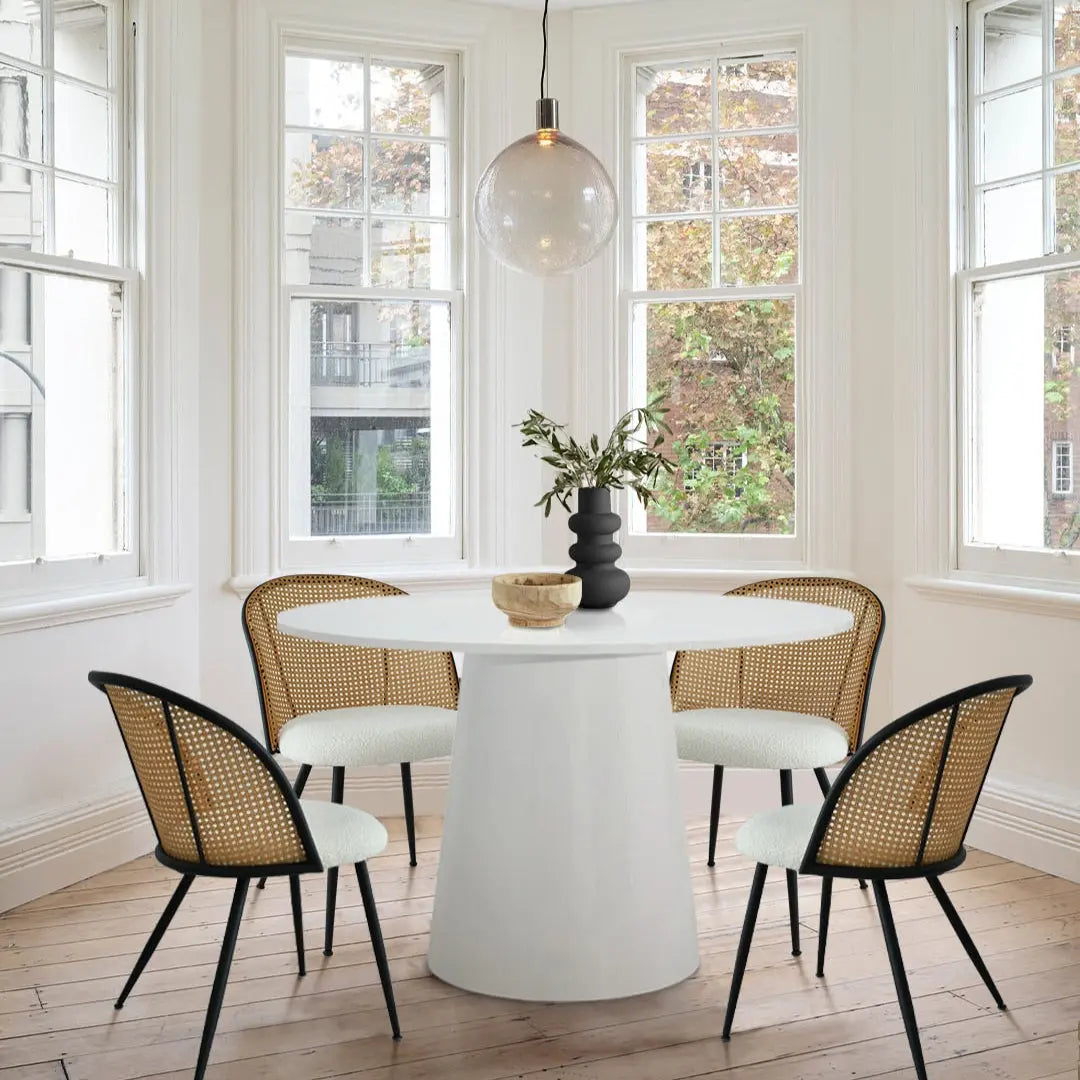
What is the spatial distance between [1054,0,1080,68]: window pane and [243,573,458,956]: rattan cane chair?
2432mm

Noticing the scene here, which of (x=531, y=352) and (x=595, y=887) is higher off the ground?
(x=531, y=352)

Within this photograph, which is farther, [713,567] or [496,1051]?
[713,567]

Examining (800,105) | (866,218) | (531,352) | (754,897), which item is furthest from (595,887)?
(800,105)

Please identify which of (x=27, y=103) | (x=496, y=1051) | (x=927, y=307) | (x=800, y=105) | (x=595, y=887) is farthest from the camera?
(x=800, y=105)

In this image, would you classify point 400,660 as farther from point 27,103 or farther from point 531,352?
point 27,103

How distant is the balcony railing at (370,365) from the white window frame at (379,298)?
0.10m

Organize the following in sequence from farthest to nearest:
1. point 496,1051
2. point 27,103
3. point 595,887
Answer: point 27,103, point 595,887, point 496,1051

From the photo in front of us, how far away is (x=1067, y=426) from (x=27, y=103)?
9.98 feet

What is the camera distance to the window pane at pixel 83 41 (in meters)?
3.69

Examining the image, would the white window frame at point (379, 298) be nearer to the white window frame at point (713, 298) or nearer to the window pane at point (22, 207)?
the white window frame at point (713, 298)

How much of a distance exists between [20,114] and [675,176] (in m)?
2.10

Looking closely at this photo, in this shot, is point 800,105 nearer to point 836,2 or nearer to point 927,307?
point 836,2

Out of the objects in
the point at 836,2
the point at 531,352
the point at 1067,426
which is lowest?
the point at 1067,426

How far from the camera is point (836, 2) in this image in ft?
14.0
